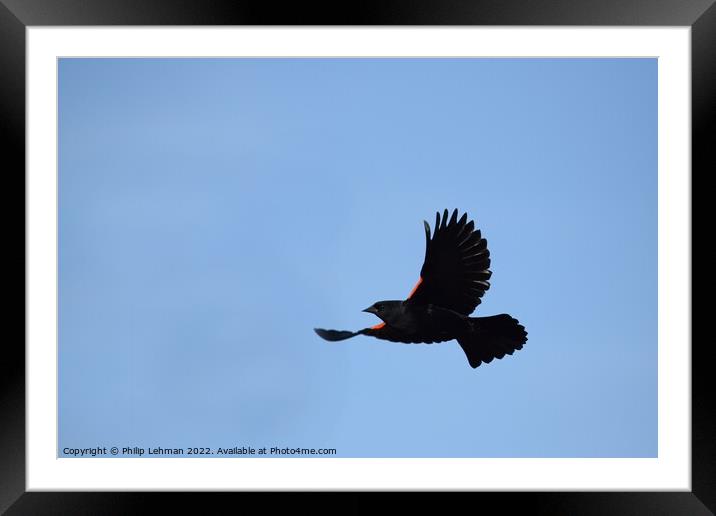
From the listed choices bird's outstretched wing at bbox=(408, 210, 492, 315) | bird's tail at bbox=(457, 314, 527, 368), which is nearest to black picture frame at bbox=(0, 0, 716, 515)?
bird's tail at bbox=(457, 314, 527, 368)

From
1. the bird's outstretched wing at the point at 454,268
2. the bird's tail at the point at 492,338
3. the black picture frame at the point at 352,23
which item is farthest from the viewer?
the bird's tail at the point at 492,338

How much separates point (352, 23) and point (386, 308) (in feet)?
4.70

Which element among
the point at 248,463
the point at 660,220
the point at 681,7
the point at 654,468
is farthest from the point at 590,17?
the point at 248,463

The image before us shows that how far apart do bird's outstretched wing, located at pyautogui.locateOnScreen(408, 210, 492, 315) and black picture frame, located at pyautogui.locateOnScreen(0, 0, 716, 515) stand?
3.17 feet

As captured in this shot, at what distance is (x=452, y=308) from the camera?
3.58 metres

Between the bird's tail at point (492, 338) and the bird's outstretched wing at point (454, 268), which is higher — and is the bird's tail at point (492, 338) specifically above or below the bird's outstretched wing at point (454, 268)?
below

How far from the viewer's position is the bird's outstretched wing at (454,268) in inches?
133

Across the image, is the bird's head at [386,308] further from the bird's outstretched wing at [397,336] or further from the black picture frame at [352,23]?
the black picture frame at [352,23]

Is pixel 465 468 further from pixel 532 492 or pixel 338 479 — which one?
pixel 338 479

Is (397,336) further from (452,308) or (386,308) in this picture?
(452,308)

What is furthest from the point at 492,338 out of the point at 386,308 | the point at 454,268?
the point at 386,308

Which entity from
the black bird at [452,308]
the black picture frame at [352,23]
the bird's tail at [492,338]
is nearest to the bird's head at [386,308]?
the black bird at [452,308]

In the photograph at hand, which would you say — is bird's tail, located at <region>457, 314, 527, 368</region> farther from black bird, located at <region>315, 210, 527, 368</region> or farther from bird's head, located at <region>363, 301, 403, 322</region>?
bird's head, located at <region>363, 301, 403, 322</region>

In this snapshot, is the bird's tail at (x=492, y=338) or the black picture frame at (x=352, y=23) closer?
the black picture frame at (x=352, y=23)
